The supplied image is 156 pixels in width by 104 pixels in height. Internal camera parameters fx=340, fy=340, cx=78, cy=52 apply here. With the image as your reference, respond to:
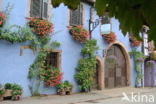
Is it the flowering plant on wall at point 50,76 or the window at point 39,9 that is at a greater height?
the window at point 39,9

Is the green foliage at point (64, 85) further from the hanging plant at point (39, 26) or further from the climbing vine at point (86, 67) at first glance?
the hanging plant at point (39, 26)

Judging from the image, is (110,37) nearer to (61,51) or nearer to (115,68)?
(115,68)

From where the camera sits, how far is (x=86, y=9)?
19.4 m

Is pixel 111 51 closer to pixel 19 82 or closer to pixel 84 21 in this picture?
pixel 84 21

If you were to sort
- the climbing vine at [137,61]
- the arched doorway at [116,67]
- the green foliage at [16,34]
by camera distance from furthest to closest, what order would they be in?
the climbing vine at [137,61] → the arched doorway at [116,67] → the green foliage at [16,34]

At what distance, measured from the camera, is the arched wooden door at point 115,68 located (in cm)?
2177

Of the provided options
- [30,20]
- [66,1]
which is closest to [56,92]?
[30,20]

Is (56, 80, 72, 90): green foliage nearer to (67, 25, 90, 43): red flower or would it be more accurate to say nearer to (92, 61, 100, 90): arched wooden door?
(67, 25, 90, 43): red flower

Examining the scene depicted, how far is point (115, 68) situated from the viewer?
74.4ft

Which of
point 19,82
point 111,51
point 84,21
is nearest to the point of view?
point 19,82

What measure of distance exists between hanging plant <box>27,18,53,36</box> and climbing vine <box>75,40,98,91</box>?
3.16m

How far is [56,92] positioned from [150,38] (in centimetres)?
1600

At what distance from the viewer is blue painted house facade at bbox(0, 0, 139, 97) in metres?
14.8

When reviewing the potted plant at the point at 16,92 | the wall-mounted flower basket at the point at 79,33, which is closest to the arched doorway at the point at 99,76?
the wall-mounted flower basket at the point at 79,33
